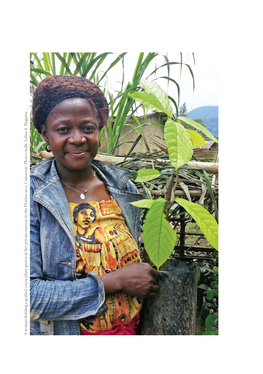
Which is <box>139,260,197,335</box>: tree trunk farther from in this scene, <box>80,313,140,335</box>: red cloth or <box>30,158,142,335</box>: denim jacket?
<box>30,158,142,335</box>: denim jacket

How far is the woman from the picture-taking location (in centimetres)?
103

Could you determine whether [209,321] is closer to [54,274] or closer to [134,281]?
[134,281]

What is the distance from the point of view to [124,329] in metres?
1.10

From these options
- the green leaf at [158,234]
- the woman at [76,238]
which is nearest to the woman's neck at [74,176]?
the woman at [76,238]

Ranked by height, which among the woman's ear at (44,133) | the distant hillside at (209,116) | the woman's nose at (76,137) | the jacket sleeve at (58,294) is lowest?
the jacket sleeve at (58,294)

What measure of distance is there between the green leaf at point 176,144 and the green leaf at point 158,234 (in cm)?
16

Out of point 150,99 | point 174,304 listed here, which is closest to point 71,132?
point 150,99

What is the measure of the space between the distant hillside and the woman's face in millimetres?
397

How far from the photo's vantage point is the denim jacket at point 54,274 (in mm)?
1009

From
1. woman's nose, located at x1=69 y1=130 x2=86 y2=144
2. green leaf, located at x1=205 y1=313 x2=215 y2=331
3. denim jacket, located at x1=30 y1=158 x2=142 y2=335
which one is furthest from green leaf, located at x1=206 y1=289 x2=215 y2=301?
woman's nose, located at x1=69 y1=130 x2=86 y2=144

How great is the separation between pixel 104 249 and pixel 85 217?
0.13 m

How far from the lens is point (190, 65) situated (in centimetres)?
120

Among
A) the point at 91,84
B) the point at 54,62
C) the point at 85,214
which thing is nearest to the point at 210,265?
the point at 85,214

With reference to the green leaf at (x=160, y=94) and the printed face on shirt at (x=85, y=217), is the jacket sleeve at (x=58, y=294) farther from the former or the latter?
the green leaf at (x=160, y=94)
